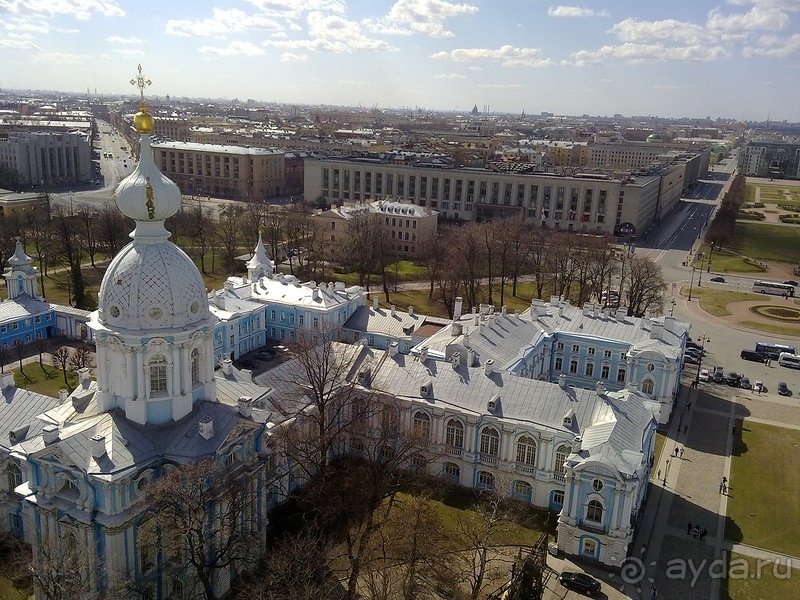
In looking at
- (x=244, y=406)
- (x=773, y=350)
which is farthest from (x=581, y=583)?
(x=773, y=350)

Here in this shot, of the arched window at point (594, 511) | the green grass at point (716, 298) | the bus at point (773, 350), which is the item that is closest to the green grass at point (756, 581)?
the arched window at point (594, 511)

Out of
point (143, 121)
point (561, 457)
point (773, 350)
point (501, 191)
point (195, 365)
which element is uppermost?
point (143, 121)

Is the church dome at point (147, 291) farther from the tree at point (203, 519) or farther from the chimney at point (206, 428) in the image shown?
the tree at point (203, 519)

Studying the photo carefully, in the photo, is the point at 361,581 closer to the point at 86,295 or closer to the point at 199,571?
the point at 199,571

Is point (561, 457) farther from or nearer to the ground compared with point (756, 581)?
farther from the ground

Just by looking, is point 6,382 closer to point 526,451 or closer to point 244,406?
point 244,406

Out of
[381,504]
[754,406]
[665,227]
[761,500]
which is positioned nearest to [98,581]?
[381,504]

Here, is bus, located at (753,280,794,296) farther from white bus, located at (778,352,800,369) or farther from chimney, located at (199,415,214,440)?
chimney, located at (199,415,214,440)
